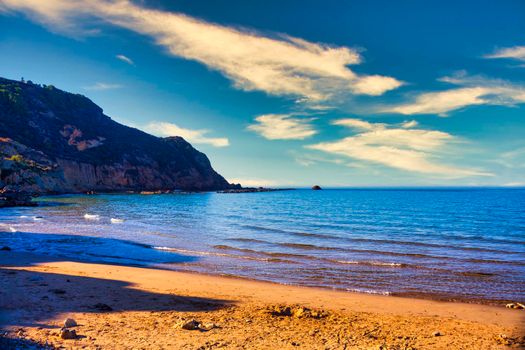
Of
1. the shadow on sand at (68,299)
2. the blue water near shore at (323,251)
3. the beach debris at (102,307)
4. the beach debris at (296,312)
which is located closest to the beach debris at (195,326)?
the shadow on sand at (68,299)

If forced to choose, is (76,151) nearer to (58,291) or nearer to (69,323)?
(58,291)

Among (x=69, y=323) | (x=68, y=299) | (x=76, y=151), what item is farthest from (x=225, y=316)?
(x=76, y=151)

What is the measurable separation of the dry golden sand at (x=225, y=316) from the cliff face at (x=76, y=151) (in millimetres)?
72978

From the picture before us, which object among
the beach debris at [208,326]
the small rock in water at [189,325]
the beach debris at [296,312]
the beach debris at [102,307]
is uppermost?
the small rock in water at [189,325]

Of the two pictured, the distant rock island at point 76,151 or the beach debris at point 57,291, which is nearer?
the beach debris at point 57,291

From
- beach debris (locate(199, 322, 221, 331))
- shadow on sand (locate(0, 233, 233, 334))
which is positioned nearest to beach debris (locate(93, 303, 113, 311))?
shadow on sand (locate(0, 233, 233, 334))

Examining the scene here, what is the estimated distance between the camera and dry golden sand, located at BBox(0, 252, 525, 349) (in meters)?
7.60

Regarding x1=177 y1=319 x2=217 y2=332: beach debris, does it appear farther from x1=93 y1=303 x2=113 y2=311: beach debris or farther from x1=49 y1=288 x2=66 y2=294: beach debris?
x1=49 y1=288 x2=66 y2=294: beach debris

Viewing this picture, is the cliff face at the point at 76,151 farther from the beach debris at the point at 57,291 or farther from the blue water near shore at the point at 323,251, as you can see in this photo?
the beach debris at the point at 57,291

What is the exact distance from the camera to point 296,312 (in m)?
10.1

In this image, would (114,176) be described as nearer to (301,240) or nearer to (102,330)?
(301,240)

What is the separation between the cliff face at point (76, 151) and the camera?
85.6 metres

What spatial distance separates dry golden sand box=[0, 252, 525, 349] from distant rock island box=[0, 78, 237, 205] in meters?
73.8

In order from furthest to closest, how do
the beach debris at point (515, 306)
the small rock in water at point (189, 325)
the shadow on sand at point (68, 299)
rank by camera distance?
1. the beach debris at point (515, 306)
2. the shadow on sand at point (68, 299)
3. the small rock in water at point (189, 325)
